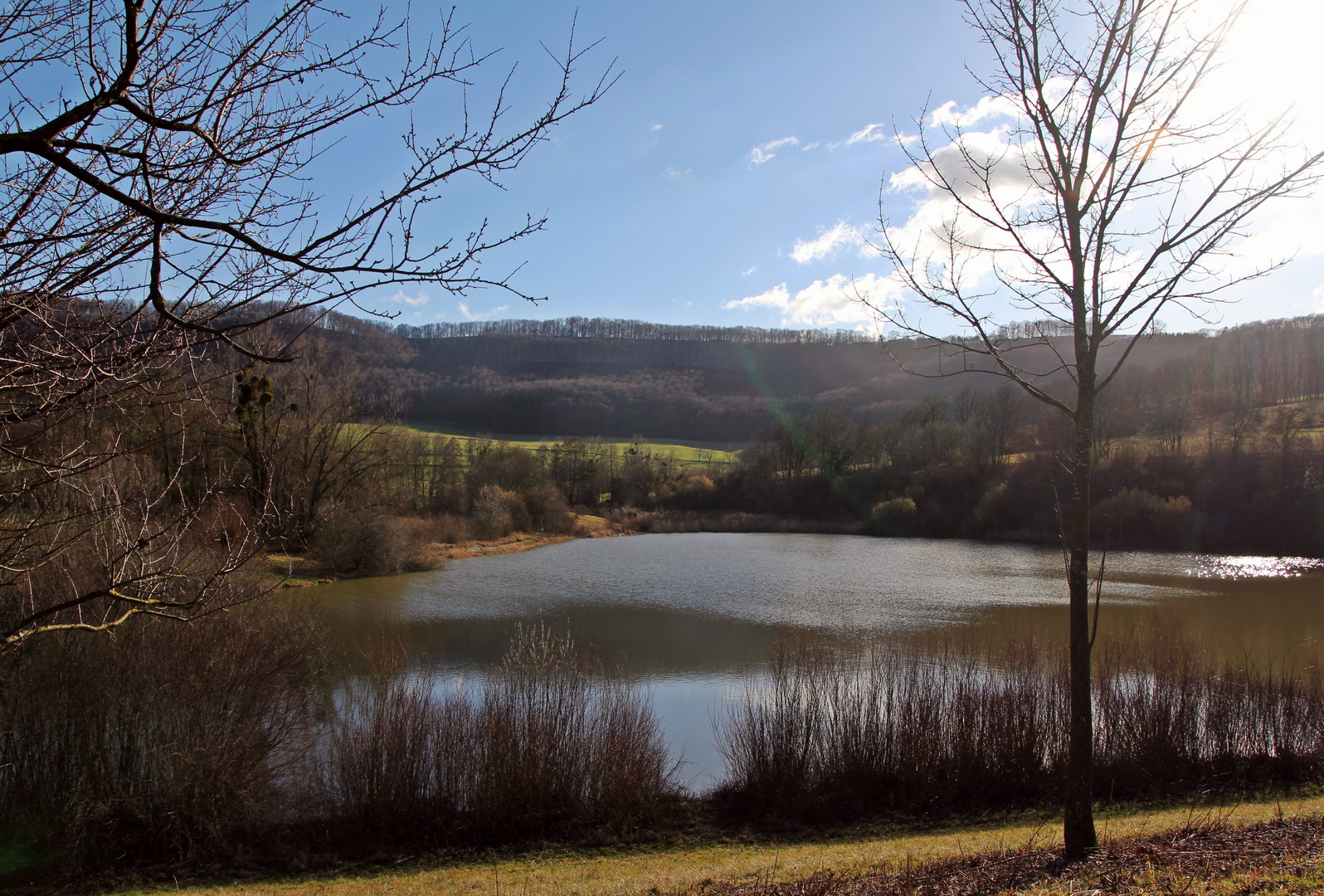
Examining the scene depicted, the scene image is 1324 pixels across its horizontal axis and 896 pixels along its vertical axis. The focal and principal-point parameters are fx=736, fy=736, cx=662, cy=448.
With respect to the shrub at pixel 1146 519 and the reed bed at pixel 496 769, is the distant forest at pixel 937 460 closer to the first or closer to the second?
the shrub at pixel 1146 519

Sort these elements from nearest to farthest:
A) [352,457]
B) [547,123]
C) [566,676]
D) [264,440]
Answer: [547,123], [566,676], [264,440], [352,457]

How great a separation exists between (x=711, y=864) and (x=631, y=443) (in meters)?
64.4

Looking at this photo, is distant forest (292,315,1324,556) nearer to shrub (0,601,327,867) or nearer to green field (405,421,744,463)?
green field (405,421,744,463)

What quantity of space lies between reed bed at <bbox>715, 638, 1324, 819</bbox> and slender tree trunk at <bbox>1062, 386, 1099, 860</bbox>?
16.8 feet

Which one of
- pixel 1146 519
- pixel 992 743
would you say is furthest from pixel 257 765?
pixel 1146 519

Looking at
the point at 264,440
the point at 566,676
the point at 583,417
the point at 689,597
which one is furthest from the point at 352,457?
the point at 583,417

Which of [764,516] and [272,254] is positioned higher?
[272,254]

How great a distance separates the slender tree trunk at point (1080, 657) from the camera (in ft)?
14.9

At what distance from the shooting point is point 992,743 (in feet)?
33.5

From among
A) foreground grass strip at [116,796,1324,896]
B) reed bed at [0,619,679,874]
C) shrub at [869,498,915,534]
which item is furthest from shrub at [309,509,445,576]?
shrub at [869,498,915,534]

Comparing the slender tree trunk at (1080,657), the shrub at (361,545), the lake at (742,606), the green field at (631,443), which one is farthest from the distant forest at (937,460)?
the slender tree trunk at (1080,657)

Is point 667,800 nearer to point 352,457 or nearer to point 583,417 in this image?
point 352,457

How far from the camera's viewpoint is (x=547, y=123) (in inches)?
116

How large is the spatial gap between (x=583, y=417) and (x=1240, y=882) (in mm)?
83458
